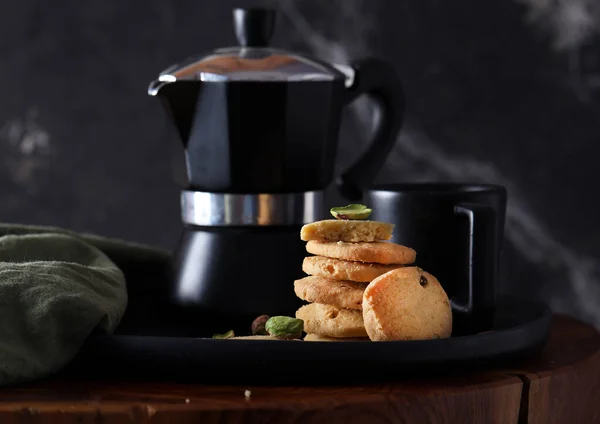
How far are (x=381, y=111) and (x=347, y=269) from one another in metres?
0.26

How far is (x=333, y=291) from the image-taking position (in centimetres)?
63

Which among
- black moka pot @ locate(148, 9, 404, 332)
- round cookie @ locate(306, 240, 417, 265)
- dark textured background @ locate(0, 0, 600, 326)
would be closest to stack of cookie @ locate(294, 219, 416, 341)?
round cookie @ locate(306, 240, 417, 265)

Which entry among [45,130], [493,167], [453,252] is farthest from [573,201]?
[45,130]

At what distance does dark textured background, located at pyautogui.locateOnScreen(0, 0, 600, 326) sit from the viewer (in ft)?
4.11

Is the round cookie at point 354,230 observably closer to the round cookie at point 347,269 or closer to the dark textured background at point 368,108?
the round cookie at point 347,269

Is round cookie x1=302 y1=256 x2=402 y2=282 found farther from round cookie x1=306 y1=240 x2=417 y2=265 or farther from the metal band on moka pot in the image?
the metal band on moka pot

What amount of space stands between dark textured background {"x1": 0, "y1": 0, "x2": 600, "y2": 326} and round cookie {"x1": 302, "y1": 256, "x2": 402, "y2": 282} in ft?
2.20

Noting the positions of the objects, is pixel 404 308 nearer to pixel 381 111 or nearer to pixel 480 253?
pixel 480 253

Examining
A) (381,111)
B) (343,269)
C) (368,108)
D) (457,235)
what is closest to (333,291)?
(343,269)

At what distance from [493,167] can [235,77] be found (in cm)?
60

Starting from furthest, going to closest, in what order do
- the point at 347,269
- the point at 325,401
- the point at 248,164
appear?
the point at 248,164, the point at 347,269, the point at 325,401

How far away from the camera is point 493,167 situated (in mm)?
1282

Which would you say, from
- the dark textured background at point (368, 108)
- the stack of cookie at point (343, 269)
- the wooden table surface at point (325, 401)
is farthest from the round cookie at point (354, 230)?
the dark textured background at point (368, 108)

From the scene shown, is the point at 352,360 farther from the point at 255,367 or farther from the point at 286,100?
the point at 286,100
